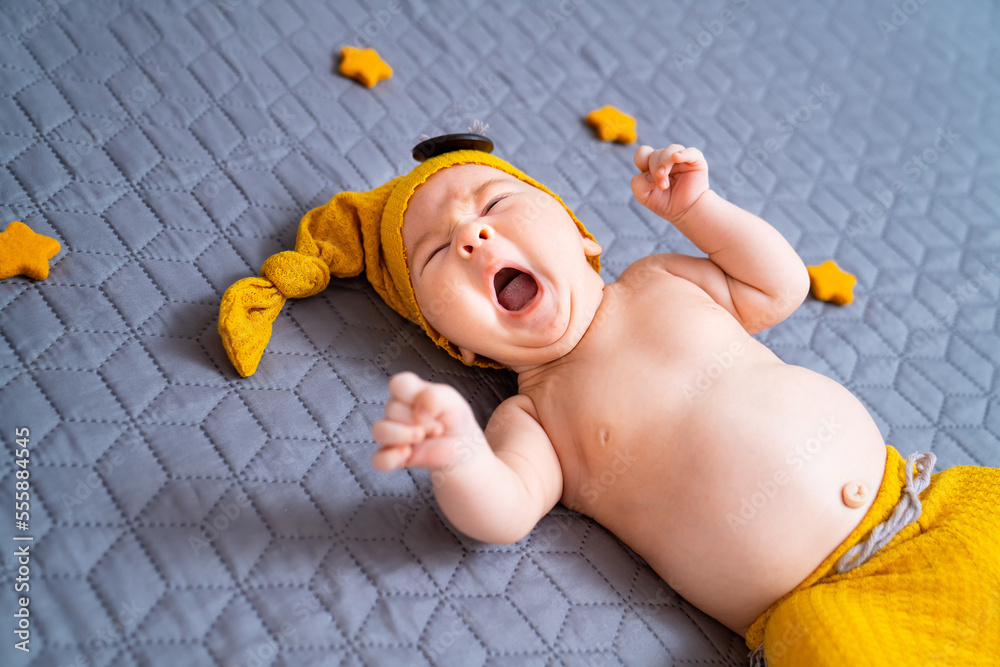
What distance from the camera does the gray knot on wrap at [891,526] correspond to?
856mm

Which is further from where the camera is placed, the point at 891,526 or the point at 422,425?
the point at 891,526

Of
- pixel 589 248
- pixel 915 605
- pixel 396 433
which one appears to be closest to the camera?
pixel 396 433

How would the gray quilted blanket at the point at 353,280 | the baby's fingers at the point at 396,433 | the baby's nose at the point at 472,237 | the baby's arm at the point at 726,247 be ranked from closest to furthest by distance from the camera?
the baby's fingers at the point at 396,433, the gray quilted blanket at the point at 353,280, the baby's nose at the point at 472,237, the baby's arm at the point at 726,247

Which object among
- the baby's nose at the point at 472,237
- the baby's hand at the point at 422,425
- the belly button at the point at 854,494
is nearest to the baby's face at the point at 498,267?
the baby's nose at the point at 472,237

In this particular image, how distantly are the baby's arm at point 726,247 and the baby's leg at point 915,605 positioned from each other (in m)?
0.35

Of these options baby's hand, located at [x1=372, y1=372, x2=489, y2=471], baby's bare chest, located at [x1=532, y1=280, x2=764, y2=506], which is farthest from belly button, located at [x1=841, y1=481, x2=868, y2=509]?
baby's hand, located at [x1=372, y1=372, x2=489, y2=471]

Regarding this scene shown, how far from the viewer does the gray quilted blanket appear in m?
0.78

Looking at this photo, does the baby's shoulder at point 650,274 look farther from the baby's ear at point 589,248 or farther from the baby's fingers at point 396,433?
the baby's fingers at point 396,433

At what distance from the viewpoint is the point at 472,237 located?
0.90 m

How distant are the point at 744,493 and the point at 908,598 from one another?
215 millimetres

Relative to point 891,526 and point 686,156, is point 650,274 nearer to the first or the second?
point 686,156

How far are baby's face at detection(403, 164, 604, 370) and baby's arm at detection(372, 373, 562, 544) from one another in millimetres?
146

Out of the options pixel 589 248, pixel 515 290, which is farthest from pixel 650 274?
pixel 515 290

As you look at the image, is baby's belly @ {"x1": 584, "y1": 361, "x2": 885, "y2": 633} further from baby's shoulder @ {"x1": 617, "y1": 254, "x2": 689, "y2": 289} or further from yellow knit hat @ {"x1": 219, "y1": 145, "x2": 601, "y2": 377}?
yellow knit hat @ {"x1": 219, "y1": 145, "x2": 601, "y2": 377}
